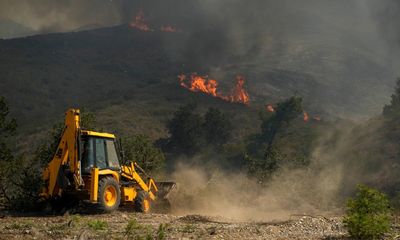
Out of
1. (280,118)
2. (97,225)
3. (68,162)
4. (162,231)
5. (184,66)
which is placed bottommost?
(162,231)

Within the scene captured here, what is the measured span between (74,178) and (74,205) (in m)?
1.90

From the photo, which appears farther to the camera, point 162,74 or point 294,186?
point 162,74

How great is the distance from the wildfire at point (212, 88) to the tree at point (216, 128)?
2658 cm

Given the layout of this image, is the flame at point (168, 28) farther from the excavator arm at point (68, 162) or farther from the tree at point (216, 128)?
the excavator arm at point (68, 162)

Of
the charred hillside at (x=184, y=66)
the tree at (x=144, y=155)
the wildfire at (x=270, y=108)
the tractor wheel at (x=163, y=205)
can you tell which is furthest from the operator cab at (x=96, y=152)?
the wildfire at (x=270, y=108)

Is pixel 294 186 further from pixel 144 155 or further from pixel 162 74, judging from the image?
pixel 162 74

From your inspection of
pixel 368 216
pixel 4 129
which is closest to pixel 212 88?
pixel 4 129

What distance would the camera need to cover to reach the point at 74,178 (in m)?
16.4

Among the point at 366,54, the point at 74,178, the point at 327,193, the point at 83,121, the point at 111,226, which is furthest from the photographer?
the point at 366,54

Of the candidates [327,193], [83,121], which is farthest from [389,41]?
[83,121]

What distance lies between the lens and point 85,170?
1678 cm

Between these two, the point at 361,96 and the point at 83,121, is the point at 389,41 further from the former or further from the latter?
the point at 83,121

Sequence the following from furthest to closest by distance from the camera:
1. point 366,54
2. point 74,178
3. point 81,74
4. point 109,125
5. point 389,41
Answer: point 389,41 < point 366,54 < point 81,74 < point 109,125 < point 74,178

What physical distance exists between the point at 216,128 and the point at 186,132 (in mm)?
6169
